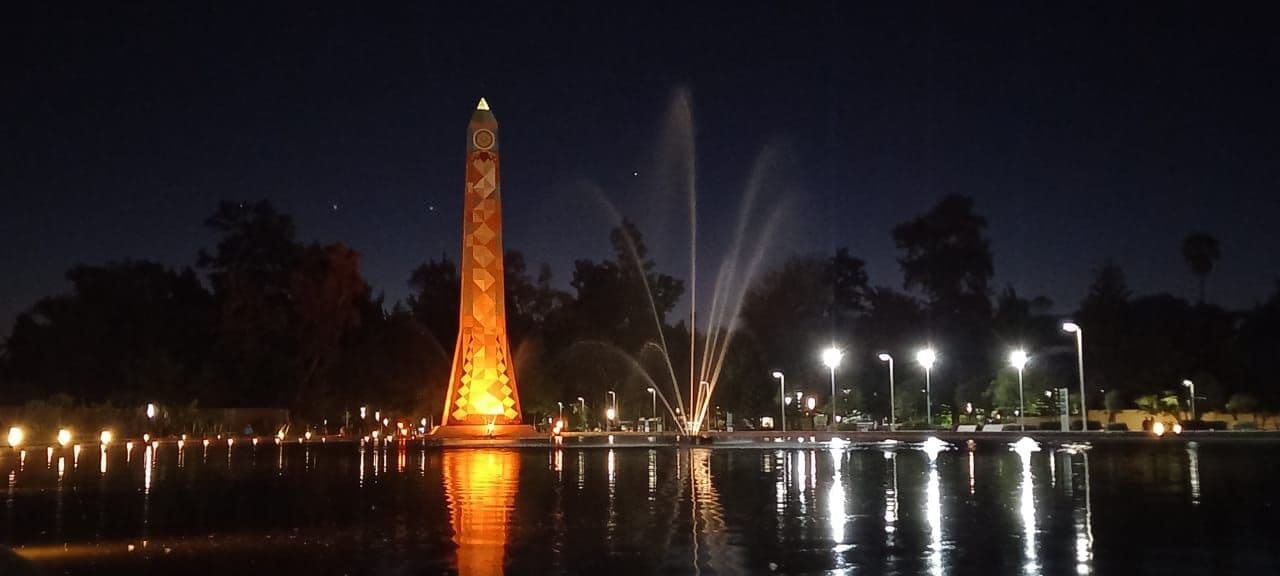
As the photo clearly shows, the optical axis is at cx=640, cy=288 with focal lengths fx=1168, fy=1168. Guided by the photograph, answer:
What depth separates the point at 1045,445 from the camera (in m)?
44.4

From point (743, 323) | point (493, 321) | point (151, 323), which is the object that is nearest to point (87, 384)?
point (151, 323)

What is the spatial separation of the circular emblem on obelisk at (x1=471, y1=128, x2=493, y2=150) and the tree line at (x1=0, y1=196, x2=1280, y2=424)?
973 inches

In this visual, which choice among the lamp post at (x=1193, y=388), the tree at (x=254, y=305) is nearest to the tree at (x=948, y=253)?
the lamp post at (x=1193, y=388)

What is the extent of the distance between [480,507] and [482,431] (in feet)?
144

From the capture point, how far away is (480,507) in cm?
1909

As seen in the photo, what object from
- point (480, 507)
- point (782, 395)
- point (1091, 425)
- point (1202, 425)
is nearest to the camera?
point (480, 507)

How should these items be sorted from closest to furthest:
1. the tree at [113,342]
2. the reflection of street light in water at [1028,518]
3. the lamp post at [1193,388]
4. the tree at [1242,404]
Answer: the reflection of street light in water at [1028,518], the tree at [1242,404], the lamp post at [1193,388], the tree at [113,342]

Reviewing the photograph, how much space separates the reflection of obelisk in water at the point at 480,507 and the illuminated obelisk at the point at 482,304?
2785cm

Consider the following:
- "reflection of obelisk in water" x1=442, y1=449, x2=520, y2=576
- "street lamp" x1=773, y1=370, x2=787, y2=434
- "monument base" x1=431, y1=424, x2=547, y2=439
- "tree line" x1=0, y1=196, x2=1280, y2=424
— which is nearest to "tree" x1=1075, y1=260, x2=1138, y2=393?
"tree line" x1=0, y1=196, x2=1280, y2=424

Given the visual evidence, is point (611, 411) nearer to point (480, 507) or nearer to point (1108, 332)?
point (1108, 332)

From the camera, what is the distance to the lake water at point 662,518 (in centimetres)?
1277

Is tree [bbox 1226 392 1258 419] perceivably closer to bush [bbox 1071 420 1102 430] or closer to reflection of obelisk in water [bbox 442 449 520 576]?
bush [bbox 1071 420 1102 430]

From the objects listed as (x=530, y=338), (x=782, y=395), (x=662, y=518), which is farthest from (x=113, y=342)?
(x=662, y=518)

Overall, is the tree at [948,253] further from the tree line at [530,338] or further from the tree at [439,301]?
the tree at [439,301]
